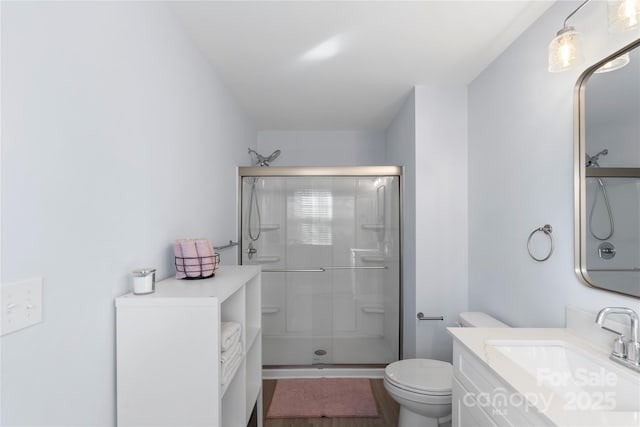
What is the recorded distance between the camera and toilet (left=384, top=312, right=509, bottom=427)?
1670 mm

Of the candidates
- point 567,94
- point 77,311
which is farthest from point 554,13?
point 77,311

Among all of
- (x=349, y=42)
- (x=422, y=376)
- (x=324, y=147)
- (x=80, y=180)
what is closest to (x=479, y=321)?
(x=422, y=376)

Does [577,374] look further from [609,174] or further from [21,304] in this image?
[21,304]

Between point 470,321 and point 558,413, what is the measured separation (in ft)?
3.92

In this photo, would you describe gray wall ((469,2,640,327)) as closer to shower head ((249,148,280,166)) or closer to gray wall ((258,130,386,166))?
gray wall ((258,130,386,166))

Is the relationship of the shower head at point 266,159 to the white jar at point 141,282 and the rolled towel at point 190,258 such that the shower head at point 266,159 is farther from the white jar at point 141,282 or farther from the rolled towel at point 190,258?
the white jar at point 141,282

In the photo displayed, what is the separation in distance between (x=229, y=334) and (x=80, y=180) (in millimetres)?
794

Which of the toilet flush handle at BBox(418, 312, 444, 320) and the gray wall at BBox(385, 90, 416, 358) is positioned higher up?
the gray wall at BBox(385, 90, 416, 358)

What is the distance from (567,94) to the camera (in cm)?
143

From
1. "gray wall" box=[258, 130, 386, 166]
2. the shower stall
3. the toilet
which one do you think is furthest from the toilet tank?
"gray wall" box=[258, 130, 386, 166]

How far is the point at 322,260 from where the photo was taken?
2.97 meters

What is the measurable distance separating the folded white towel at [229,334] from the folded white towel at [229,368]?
0.07 metres

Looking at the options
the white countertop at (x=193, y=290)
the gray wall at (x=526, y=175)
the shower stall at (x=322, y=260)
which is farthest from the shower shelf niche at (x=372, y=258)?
Result: the white countertop at (x=193, y=290)

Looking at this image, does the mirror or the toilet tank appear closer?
the mirror
